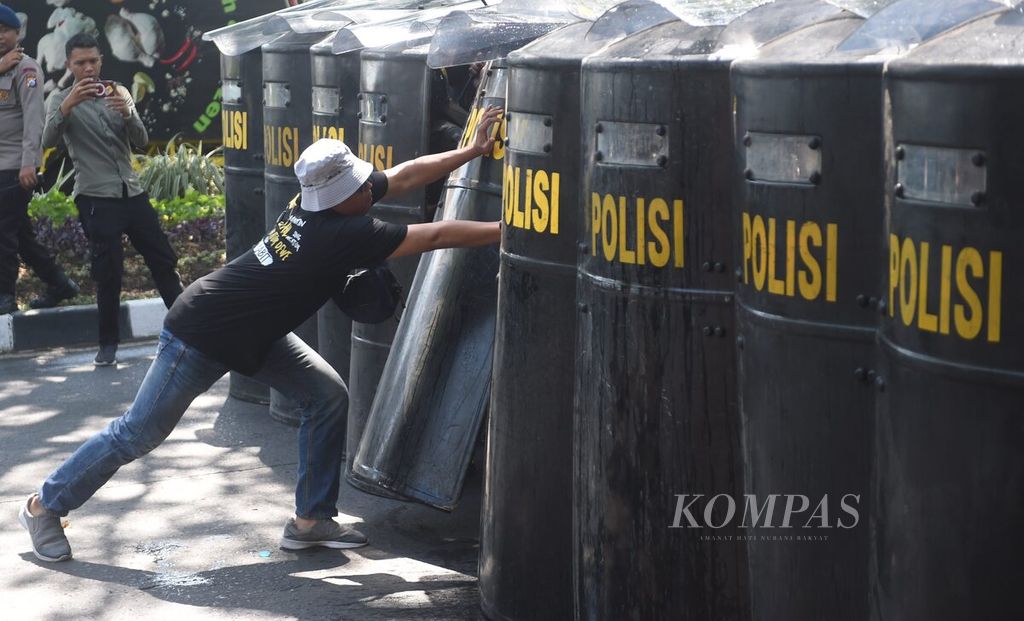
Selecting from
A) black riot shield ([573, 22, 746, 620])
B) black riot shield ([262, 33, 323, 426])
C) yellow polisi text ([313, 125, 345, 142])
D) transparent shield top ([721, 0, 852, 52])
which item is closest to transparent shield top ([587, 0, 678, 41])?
black riot shield ([573, 22, 746, 620])

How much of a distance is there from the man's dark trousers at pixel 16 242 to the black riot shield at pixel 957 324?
278 inches

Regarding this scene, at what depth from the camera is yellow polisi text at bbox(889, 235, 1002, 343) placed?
2490mm

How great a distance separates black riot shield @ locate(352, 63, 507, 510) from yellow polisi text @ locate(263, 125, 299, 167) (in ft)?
5.65

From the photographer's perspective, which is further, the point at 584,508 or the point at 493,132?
the point at 493,132

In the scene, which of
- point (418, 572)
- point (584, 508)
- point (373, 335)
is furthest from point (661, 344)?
point (373, 335)

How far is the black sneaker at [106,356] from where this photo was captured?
27.1 feet

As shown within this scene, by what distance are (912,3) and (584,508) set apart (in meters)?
1.50

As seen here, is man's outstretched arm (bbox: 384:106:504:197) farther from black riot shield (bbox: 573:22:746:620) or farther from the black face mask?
black riot shield (bbox: 573:22:746:620)

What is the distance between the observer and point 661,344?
11.6ft

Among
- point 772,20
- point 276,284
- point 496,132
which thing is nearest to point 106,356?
point 276,284

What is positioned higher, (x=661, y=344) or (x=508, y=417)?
(x=661, y=344)

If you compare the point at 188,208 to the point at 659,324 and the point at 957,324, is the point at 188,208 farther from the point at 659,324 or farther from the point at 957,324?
the point at 957,324

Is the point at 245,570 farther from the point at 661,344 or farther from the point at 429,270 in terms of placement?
the point at 661,344

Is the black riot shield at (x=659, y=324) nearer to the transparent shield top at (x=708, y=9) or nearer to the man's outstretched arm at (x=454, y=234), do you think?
the transparent shield top at (x=708, y=9)
